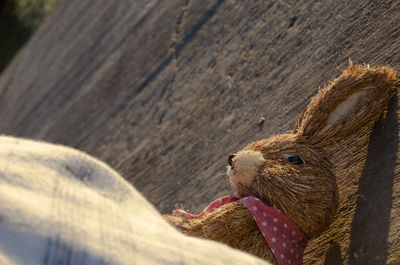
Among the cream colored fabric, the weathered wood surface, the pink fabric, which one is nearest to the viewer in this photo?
the cream colored fabric

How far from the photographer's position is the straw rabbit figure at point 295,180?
1.09m

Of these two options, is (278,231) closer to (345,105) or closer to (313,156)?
(313,156)

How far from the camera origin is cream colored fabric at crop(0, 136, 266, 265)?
1.85 ft

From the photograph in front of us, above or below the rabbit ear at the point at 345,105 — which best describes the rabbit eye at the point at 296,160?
below

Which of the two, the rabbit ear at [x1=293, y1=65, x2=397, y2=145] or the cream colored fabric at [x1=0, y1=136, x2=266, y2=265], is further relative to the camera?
the rabbit ear at [x1=293, y1=65, x2=397, y2=145]

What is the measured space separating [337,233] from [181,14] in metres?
1.59

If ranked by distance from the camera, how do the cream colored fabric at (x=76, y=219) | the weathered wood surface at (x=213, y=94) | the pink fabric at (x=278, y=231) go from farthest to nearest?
the weathered wood surface at (x=213, y=94)
the pink fabric at (x=278, y=231)
the cream colored fabric at (x=76, y=219)

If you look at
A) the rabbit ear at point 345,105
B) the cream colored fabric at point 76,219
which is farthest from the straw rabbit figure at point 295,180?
the cream colored fabric at point 76,219

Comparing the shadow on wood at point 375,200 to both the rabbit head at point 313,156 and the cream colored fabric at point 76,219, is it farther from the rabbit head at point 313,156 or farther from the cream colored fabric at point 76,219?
the cream colored fabric at point 76,219

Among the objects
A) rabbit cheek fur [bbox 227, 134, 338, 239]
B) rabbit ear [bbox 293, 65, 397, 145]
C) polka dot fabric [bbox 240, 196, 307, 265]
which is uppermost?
rabbit ear [bbox 293, 65, 397, 145]

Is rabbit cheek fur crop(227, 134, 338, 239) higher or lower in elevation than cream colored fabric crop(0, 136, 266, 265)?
higher

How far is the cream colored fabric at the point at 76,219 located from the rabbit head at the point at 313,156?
1.52ft

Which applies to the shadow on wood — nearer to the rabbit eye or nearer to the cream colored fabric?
the rabbit eye

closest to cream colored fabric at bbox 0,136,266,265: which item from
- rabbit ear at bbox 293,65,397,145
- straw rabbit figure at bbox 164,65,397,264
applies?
straw rabbit figure at bbox 164,65,397,264
